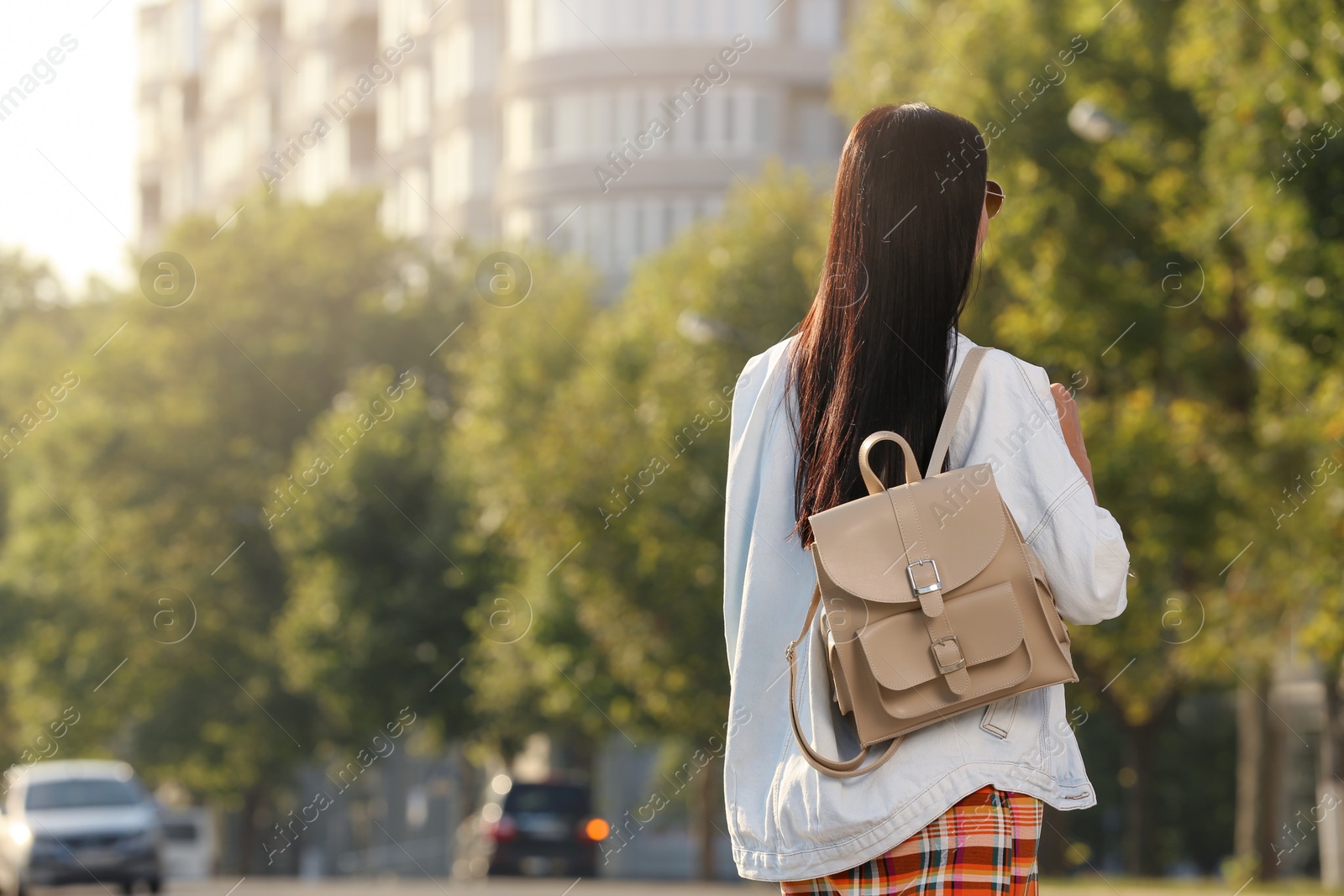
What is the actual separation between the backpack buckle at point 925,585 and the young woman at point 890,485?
0.15 meters

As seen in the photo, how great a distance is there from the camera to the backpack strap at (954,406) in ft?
8.10

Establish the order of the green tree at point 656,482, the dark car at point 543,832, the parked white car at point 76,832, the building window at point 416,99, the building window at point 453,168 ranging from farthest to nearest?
the building window at point 416,99 < the building window at point 453,168 < the dark car at point 543,832 < the green tree at point 656,482 < the parked white car at point 76,832

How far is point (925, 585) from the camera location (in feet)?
7.88

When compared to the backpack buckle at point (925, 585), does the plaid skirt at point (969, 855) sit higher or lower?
lower

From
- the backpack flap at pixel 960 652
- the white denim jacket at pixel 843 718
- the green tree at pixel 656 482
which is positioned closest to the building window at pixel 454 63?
the green tree at pixel 656 482

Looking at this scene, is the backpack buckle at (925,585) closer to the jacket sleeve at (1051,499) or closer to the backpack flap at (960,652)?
the backpack flap at (960,652)

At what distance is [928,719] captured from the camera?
2.37m

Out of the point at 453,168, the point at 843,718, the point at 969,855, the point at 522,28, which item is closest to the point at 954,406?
the point at 843,718

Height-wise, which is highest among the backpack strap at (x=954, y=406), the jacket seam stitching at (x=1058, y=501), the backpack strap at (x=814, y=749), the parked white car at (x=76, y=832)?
the parked white car at (x=76, y=832)

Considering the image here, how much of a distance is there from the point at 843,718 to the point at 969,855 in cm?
24

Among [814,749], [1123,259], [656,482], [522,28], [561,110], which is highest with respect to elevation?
[522,28]

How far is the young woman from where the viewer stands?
7.74ft

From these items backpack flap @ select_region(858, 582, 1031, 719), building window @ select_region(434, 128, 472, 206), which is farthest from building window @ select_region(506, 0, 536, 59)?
backpack flap @ select_region(858, 582, 1031, 719)

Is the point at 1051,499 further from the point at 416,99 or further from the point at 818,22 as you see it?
the point at 416,99
